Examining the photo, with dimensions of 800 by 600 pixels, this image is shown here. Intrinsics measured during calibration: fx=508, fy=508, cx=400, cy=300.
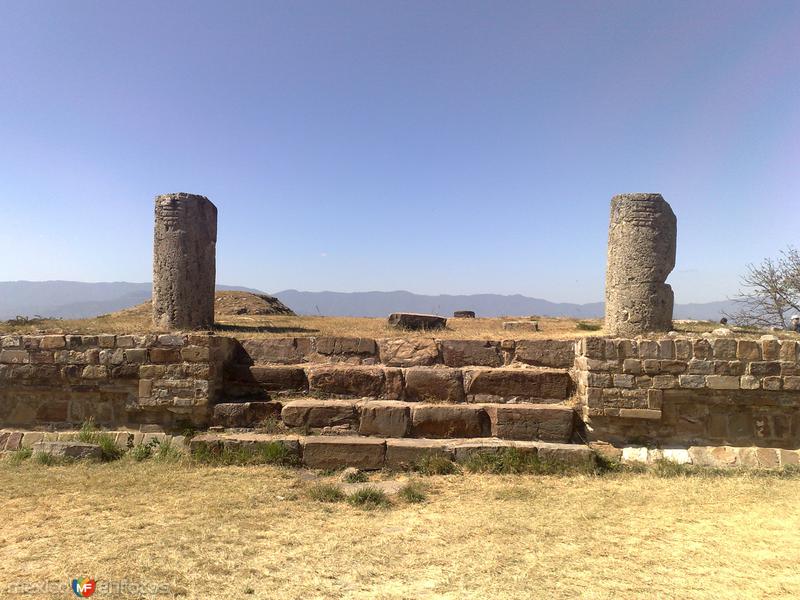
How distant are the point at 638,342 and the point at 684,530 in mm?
2648

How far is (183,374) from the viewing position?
7238 mm

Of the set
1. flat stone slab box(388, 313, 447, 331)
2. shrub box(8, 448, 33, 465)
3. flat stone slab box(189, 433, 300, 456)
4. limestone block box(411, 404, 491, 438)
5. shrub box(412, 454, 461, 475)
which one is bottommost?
shrub box(8, 448, 33, 465)

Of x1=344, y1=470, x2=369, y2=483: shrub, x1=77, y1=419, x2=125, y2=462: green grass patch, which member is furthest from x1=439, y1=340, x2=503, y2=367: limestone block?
x1=77, y1=419, x2=125, y2=462: green grass patch

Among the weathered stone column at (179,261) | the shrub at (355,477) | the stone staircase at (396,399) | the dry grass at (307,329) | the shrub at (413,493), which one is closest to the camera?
the shrub at (413,493)

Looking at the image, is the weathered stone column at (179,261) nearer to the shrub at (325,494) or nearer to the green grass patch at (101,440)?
the green grass patch at (101,440)

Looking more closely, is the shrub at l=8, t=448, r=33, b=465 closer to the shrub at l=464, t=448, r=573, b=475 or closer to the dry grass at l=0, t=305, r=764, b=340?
the dry grass at l=0, t=305, r=764, b=340

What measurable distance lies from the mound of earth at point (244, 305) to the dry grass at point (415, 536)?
37.7 feet

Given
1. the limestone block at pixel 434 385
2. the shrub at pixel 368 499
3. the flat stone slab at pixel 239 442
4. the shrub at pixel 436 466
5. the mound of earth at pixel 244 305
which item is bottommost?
the shrub at pixel 368 499

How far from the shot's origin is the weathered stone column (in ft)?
36.6

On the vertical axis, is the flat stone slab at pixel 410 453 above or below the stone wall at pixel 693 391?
below

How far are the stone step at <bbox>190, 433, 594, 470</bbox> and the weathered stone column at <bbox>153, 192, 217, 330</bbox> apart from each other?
528 centimetres

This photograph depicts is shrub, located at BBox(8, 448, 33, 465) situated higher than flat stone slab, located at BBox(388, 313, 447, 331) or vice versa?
flat stone slab, located at BBox(388, 313, 447, 331)

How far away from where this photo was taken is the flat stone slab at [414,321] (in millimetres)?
11341

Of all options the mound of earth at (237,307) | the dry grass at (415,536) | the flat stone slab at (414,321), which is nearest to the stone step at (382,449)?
the dry grass at (415,536)
